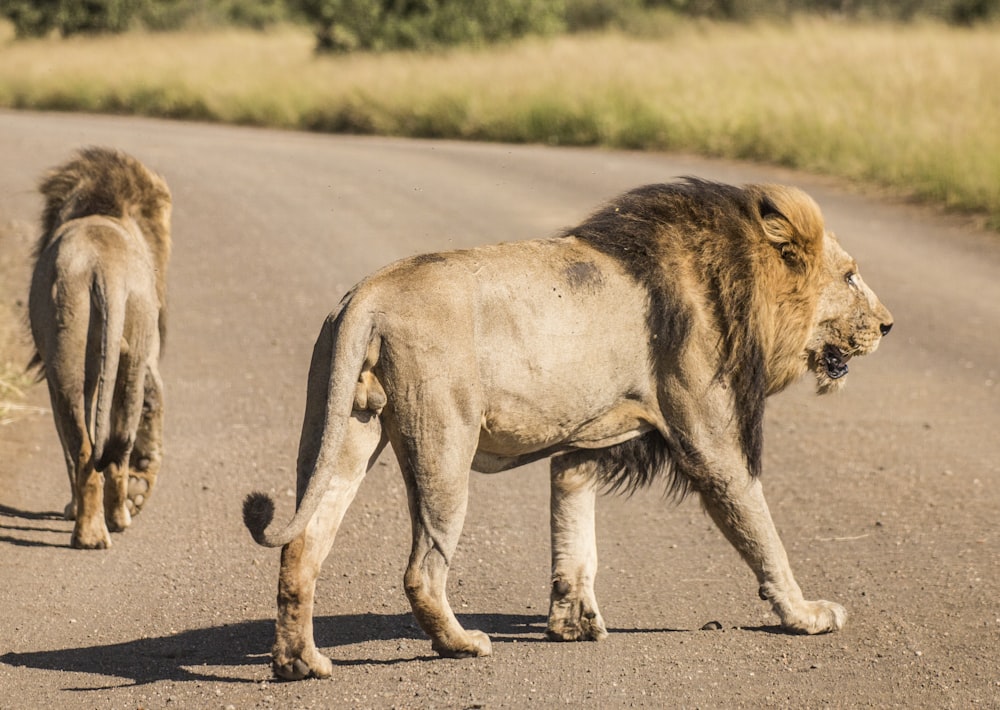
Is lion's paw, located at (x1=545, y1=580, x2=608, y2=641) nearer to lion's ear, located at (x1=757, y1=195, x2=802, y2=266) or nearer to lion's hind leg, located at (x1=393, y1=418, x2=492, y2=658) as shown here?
lion's hind leg, located at (x1=393, y1=418, x2=492, y2=658)

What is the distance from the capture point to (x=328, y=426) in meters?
4.35

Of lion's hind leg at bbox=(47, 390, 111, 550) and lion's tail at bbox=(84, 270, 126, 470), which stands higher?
lion's tail at bbox=(84, 270, 126, 470)

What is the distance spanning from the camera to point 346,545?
6008 millimetres

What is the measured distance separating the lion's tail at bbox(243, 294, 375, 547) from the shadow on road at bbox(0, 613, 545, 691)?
0.65 meters

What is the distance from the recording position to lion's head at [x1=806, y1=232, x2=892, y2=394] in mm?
5195

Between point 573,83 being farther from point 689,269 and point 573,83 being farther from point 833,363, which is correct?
point 689,269

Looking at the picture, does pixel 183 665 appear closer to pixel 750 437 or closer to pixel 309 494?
pixel 309 494

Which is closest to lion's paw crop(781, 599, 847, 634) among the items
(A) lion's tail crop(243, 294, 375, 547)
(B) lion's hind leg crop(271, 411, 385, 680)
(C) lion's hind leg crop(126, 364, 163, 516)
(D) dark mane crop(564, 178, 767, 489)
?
(D) dark mane crop(564, 178, 767, 489)

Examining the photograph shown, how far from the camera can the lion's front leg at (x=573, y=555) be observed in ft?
16.3

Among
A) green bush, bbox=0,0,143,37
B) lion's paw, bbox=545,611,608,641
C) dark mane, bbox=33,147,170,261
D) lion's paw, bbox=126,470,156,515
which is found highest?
dark mane, bbox=33,147,170,261

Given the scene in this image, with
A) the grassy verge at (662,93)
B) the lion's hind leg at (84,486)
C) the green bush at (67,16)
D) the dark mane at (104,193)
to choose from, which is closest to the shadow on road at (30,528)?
the lion's hind leg at (84,486)

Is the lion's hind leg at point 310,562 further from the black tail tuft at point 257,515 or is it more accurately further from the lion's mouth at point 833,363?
the lion's mouth at point 833,363

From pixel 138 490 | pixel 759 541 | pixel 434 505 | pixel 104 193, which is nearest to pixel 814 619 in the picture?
pixel 759 541

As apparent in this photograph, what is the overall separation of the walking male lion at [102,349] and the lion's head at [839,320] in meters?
2.82
